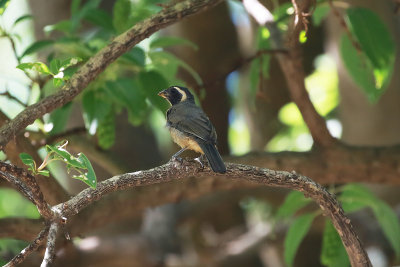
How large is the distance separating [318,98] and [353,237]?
14.7 ft

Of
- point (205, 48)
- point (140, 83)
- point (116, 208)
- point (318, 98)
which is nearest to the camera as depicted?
point (140, 83)

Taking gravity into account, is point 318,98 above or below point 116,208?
below

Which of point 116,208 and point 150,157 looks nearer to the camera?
point 116,208

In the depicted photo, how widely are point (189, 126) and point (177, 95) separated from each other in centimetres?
79

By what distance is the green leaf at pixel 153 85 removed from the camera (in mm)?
3873

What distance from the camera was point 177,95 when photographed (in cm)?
448

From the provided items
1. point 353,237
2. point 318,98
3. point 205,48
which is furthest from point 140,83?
point 318,98

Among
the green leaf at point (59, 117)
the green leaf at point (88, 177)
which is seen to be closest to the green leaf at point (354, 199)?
the green leaf at point (59, 117)

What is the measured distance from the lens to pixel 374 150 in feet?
14.8

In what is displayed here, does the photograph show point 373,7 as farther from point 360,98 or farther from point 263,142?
point 263,142

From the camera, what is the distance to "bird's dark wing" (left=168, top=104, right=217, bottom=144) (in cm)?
361

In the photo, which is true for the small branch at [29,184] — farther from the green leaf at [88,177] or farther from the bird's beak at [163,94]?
the bird's beak at [163,94]

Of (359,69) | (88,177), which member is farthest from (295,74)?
(88,177)

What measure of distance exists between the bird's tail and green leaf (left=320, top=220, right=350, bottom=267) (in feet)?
3.17
